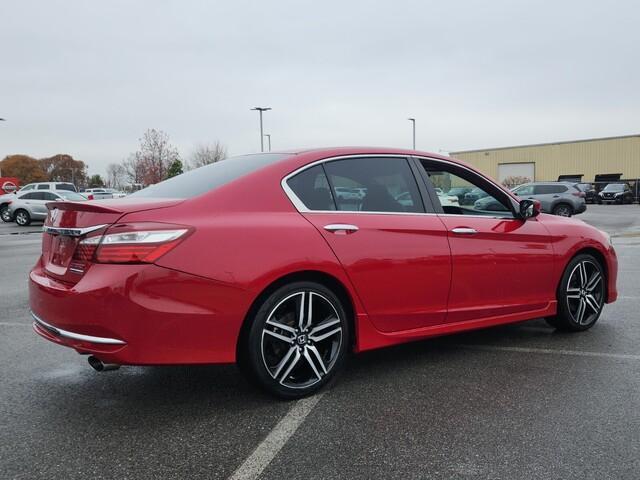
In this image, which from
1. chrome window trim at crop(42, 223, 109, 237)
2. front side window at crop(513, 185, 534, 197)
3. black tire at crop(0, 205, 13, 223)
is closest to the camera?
chrome window trim at crop(42, 223, 109, 237)

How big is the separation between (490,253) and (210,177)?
2.14 metres

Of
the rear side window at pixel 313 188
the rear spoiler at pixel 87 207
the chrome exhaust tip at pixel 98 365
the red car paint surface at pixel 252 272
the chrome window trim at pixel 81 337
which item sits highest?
the rear side window at pixel 313 188

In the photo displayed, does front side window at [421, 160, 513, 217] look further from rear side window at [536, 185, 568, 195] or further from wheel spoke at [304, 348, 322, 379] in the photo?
rear side window at [536, 185, 568, 195]

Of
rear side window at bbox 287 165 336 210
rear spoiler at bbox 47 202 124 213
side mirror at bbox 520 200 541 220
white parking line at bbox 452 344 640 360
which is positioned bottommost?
white parking line at bbox 452 344 640 360

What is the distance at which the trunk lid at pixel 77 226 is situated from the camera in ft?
10.1

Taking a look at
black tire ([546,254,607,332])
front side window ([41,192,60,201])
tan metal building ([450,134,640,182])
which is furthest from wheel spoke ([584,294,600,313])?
tan metal building ([450,134,640,182])

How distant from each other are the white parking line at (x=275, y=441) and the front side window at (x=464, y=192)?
1797mm

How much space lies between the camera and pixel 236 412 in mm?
3307

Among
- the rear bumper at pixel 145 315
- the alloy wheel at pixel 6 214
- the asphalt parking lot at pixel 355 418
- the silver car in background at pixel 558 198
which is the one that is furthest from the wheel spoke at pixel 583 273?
the alloy wheel at pixel 6 214

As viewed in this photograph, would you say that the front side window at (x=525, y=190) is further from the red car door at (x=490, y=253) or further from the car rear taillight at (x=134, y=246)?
the car rear taillight at (x=134, y=246)

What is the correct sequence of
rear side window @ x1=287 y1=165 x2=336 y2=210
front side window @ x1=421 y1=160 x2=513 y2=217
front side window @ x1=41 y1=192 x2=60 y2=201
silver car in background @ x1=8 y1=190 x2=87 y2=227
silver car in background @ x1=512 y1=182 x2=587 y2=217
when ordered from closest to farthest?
rear side window @ x1=287 y1=165 x2=336 y2=210
front side window @ x1=421 y1=160 x2=513 y2=217
silver car in background @ x1=8 y1=190 x2=87 y2=227
front side window @ x1=41 y1=192 x2=60 y2=201
silver car in background @ x1=512 y1=182 x2=587 y2=217

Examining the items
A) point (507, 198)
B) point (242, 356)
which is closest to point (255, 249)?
point (242, 356)

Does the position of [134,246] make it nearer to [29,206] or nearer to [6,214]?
[29,206]

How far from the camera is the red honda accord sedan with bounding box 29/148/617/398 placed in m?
3.00
